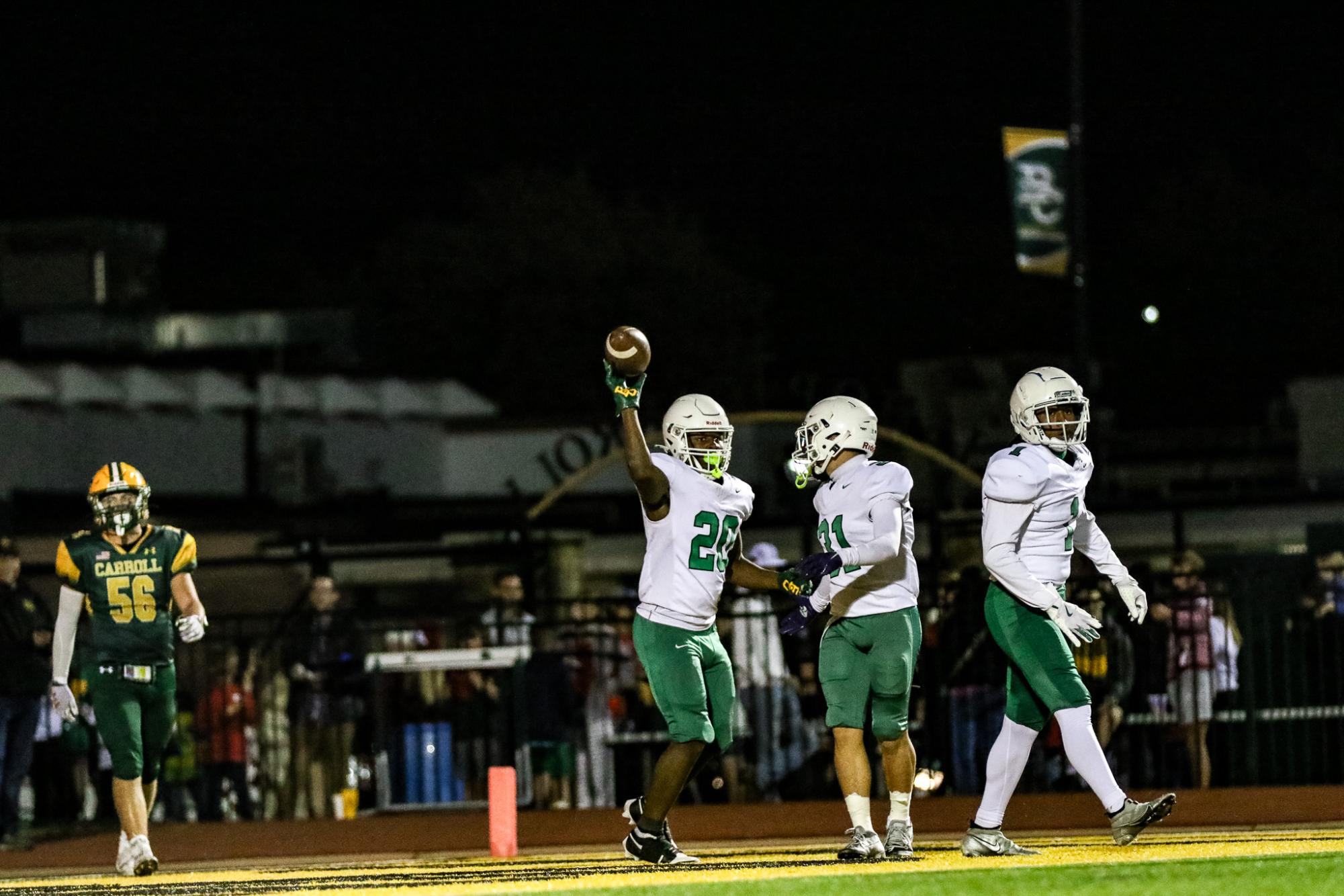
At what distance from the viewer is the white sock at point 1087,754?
27.9ft

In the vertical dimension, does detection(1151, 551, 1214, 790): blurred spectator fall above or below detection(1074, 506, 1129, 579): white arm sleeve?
below

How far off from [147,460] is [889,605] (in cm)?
3333

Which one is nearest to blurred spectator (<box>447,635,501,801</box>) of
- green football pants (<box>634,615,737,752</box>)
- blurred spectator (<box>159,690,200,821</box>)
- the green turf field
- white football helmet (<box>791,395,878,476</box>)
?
blurred spectator (<box>159,690,200,821</box>)

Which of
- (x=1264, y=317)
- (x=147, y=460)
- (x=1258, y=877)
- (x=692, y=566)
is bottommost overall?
(x=1258, y=877)

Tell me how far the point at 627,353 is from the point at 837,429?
1026 mm

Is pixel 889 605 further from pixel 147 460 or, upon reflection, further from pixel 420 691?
pixel 147 460

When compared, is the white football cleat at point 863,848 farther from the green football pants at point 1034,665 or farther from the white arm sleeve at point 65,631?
the white arm sleeve at point 65,631

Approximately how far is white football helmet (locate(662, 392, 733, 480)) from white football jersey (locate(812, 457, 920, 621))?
0.48 metres

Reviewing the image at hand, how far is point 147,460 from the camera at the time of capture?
40.2m

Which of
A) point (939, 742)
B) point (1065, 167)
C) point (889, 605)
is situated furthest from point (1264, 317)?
point (889, 605)

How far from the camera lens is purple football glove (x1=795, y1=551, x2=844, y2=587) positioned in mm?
8688

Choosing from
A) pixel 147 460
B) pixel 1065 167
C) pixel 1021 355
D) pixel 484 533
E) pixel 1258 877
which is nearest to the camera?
pixel 1258 877

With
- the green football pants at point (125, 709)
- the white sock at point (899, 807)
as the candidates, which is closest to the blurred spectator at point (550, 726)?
the green football pants at point (125, 709)

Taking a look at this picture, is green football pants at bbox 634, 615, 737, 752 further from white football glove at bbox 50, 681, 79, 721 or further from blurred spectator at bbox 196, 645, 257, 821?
blurred spectator at bbox 196, 645, 257, 821
